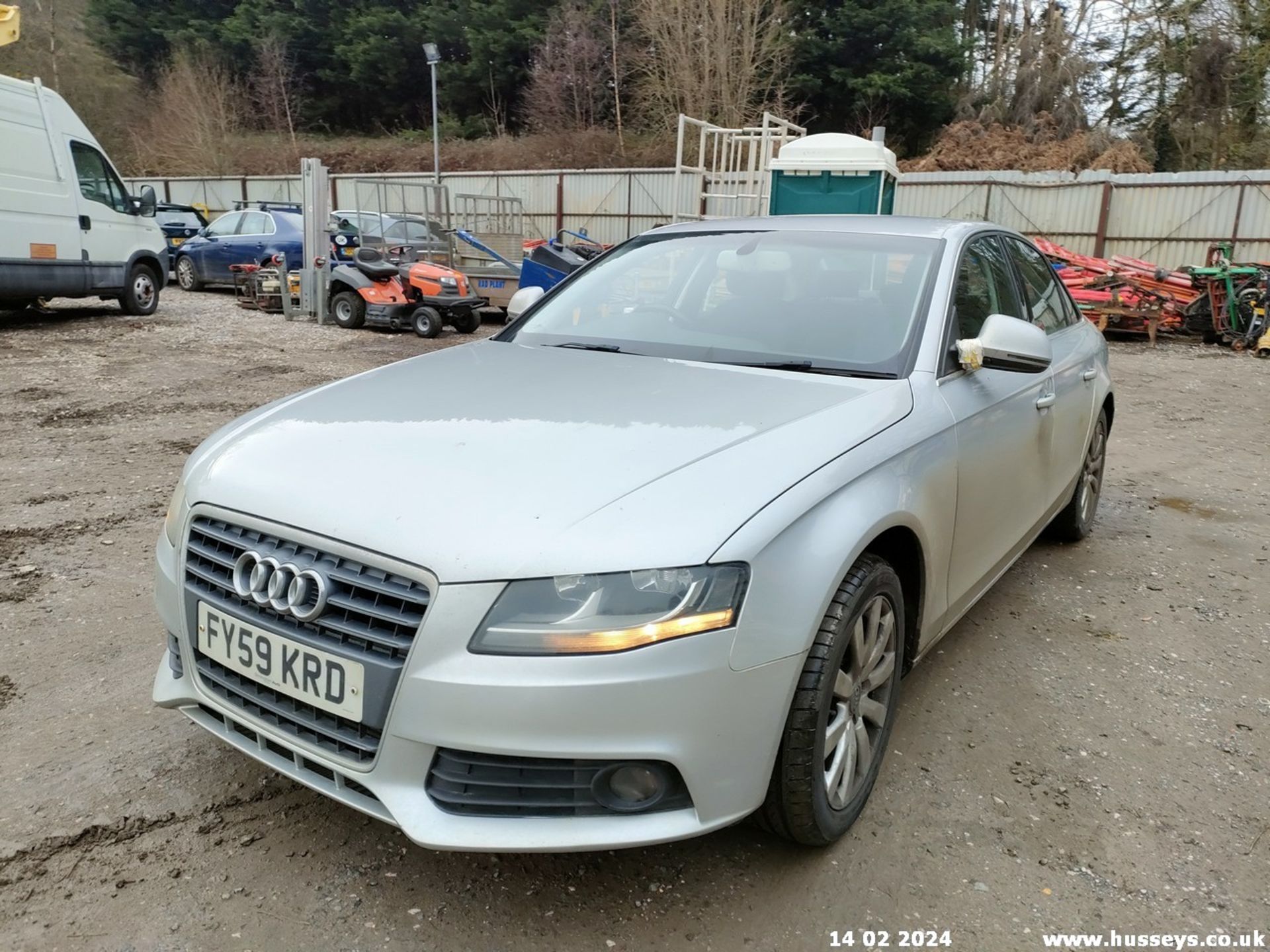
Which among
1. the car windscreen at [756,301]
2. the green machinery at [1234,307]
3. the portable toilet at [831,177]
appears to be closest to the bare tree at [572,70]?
the portable toilet at [831,177]

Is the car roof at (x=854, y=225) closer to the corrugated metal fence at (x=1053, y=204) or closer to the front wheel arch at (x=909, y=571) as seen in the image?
the front wheel arch at (x=909, y=571)

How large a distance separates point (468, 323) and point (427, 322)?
23.2 inches

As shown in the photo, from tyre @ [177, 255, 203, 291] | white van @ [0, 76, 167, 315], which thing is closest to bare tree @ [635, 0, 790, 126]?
tyre @ [177, 255, 203, 291]

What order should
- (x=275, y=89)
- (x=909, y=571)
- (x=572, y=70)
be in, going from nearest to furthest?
(x=909, y=571) → (x=572, y=70) → (x=275, y=89)

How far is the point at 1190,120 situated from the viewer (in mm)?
24766

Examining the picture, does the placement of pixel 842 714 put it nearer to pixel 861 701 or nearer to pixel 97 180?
pixel 861 701

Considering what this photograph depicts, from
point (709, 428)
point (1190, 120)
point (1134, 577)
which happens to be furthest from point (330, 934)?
point (1190, 120)

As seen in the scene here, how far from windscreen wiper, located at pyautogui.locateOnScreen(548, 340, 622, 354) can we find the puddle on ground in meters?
3.96

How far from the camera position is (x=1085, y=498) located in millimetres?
4410

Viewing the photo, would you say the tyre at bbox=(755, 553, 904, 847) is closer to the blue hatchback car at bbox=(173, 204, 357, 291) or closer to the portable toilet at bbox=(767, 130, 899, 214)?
the portable toilet at bbox=(767, 130, 899, 214)

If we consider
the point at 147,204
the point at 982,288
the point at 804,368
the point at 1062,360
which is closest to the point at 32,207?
the point at 147,204

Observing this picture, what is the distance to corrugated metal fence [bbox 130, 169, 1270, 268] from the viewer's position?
16.1 m

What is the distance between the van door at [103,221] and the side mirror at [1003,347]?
1148cm

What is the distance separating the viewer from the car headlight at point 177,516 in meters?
2.16
